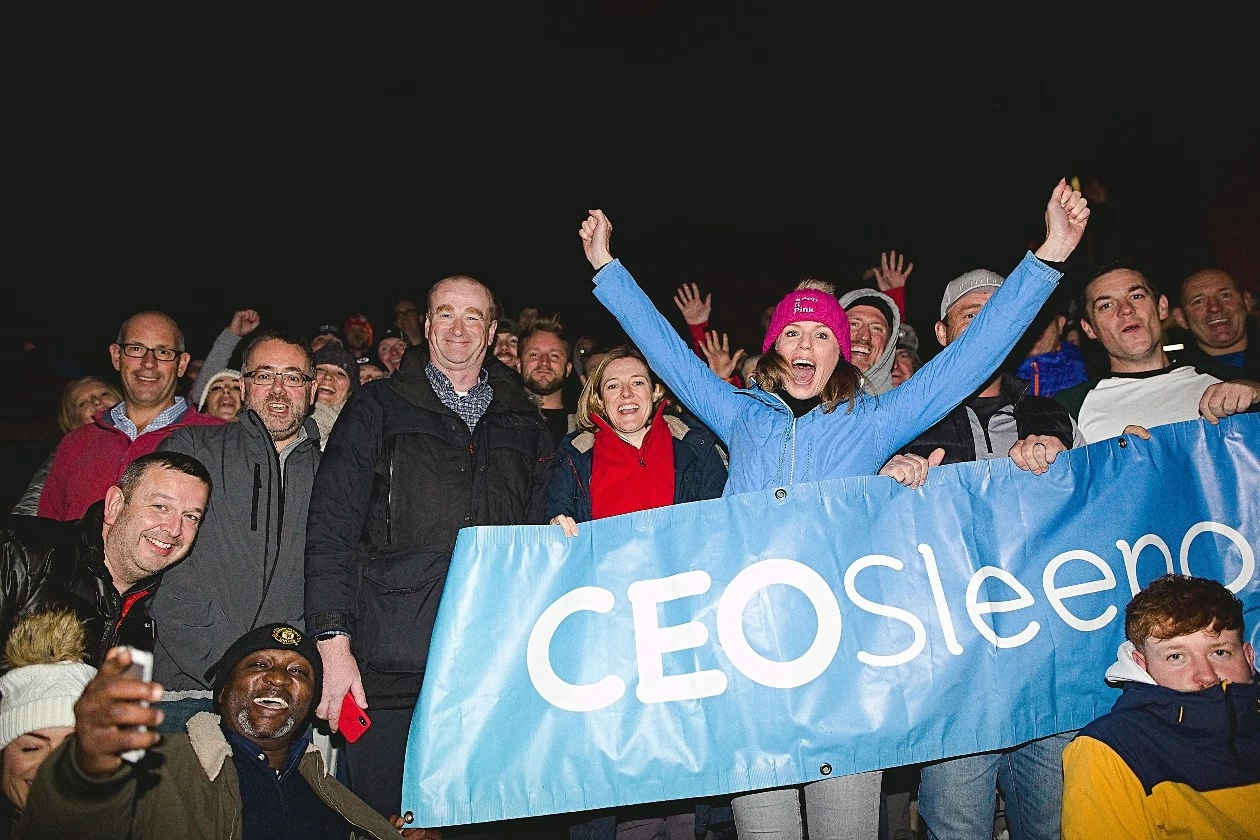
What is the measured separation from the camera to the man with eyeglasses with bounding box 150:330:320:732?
3115 mm

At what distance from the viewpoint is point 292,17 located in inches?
374

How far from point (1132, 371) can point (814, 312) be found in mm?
1663

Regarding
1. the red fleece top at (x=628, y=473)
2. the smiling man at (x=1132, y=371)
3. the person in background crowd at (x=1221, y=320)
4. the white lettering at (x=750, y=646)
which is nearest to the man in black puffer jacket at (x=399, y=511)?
the red fleece top at (x=628, y=473)

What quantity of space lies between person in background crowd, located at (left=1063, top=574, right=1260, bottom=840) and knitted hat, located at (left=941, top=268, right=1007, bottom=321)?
152 centimetres

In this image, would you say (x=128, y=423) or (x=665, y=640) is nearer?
(x=665, y=640)

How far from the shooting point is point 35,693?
2.41 meters

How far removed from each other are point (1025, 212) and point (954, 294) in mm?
8528

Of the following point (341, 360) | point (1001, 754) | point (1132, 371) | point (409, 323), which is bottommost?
point (1001, 754)

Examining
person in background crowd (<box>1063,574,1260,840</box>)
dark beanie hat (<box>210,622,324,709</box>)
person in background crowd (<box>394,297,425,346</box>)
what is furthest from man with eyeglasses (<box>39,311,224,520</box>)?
person in background crowd (<box>394,297,425,346</box>)

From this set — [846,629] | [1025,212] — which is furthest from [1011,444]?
[1025,212]

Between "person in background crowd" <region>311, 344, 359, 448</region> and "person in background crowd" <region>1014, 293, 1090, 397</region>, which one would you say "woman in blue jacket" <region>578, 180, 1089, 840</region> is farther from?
"person in background crowd" <region>311, 344, 359, 448</region>

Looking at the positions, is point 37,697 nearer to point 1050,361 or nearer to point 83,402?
point 83,402

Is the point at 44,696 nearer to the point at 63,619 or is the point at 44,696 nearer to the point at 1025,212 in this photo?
the point at 63,619

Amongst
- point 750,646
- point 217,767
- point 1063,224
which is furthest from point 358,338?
point 1063,224
